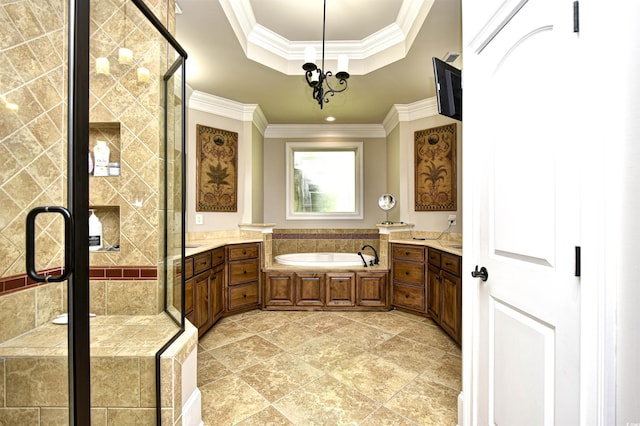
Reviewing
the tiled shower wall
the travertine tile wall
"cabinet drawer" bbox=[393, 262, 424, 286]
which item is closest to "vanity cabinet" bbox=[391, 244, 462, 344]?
"cabinet drawer" bbox=[393, 262, 424, 286]

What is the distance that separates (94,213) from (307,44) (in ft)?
7.89

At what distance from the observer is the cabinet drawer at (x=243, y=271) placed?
322 centimetres

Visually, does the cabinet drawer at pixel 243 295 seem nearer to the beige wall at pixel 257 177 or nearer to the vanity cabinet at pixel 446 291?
the beige wall at pixel 257 177

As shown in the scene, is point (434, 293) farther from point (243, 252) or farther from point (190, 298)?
point (190, 298)

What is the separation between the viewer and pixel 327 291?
11.2 feet

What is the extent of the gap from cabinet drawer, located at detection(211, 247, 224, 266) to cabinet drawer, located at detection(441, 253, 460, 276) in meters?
2.29

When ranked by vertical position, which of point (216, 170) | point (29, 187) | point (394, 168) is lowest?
point (29, 187)

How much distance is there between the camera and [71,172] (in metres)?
0.92

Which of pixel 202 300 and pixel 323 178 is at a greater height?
pixel 323 178

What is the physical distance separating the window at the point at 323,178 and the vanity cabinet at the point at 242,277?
130 centimetres

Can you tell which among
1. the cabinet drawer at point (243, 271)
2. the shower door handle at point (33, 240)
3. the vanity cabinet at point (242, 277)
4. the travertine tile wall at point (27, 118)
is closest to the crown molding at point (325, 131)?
the vanity cabinet at point (242, 277)

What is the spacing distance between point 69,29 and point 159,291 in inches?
52.3

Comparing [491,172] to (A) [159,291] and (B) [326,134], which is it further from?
(B) [326,134]

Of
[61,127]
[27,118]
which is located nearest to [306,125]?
[27,118]
